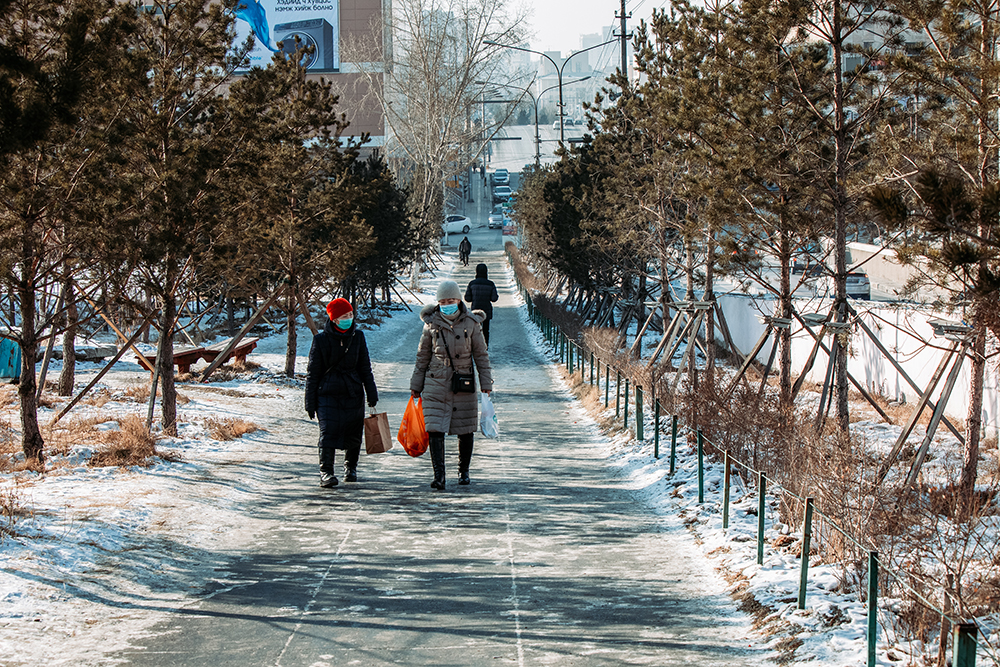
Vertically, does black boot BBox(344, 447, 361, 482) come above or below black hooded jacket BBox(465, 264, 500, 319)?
below

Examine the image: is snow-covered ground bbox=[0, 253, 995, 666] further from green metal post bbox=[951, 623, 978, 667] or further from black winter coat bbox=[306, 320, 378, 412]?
black winter coat bbox=[306, 320, 378, 412]

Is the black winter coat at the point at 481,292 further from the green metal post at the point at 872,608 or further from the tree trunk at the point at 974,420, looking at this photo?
the green metal post at the point at 872,608

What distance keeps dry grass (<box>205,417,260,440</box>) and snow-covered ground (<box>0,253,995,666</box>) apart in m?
0.09

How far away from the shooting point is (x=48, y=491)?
8.71 meters

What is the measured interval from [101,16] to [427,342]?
14.3ft

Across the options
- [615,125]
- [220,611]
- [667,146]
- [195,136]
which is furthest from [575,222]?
[220,611]

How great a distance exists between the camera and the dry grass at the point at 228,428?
480 inches

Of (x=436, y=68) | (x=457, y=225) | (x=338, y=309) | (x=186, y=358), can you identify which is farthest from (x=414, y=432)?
(x=457, y=225)

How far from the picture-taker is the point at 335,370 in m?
9.30

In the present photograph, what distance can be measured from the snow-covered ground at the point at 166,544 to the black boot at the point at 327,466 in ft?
2.22

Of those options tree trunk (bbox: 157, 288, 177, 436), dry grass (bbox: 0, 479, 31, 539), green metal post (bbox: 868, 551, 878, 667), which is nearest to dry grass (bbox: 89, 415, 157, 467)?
tree trunk (bbox: 157, 288, 177, 436)

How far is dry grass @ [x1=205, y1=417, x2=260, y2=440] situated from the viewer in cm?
1220

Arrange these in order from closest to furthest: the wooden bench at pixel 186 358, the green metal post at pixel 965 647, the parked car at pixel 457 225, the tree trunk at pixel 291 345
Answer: the green metal post at pixel 965 647 → the wooden bench at pixel 186 358 → the tree trunk at pixel 291 345 → the parked car at pixel 457 225

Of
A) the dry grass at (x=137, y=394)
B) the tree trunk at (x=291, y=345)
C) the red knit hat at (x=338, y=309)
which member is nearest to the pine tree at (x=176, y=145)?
the red knit hat at (x=338, y=309)
